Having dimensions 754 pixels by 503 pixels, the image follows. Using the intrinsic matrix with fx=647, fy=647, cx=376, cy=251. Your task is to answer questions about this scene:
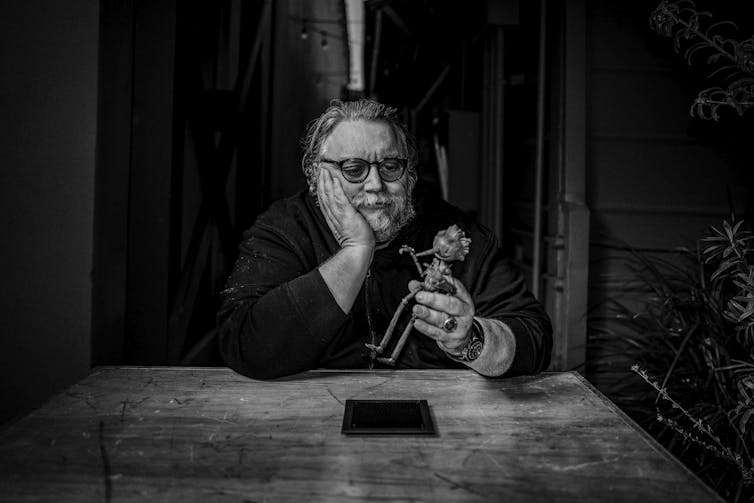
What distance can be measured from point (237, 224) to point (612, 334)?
2444 mm

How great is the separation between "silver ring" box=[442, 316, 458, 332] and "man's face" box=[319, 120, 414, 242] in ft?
1.98

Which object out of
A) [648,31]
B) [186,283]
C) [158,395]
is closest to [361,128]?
[158,395]

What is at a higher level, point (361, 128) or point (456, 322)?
point (361, 128)

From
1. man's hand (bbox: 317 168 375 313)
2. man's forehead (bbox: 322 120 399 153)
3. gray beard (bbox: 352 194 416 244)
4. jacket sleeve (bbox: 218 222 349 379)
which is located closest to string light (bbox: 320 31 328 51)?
man's forehead (bbox: 322 120 399 153)

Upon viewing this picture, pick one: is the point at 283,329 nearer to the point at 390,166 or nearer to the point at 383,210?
the point at 383,210

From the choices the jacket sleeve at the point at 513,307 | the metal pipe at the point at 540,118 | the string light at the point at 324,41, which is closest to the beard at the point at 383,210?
the jacket sleeve at the point at 513,307

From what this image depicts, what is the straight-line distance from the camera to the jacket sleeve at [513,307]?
1874 millimetres

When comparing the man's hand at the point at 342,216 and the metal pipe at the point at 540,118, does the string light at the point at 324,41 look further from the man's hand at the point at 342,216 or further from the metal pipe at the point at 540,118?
the man's hand at the point at 342,216

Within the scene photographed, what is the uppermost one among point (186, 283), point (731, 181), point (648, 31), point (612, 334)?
point (648, 31)

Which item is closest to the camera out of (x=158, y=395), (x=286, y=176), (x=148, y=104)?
(x=158, y=395)

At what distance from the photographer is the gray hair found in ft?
7.36

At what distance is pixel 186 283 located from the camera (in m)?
3.02

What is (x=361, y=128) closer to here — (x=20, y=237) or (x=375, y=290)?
(x=375, y=290)

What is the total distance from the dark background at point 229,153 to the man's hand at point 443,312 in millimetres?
943
